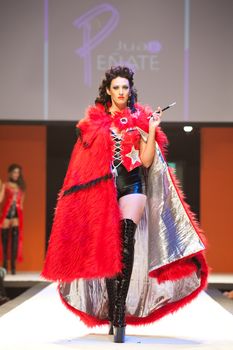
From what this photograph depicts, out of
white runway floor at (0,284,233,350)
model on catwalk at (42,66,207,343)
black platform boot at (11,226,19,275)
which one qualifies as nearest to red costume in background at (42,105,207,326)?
model on catwalk at (42,66,207,343)

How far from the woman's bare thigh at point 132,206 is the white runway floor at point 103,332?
0.54 m

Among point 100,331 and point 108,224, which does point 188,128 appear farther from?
point 108,224

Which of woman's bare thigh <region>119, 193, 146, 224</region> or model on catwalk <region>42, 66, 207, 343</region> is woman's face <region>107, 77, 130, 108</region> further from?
woman's bare thigh <region>119, 193, 146, 224</region>

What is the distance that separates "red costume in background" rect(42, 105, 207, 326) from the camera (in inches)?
119

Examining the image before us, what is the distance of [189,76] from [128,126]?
3517 millimetres

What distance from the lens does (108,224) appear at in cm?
303

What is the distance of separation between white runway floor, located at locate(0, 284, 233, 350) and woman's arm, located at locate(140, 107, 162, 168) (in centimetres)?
79

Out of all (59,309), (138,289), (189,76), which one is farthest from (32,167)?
(138,289)

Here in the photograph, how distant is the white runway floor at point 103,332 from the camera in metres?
2.98

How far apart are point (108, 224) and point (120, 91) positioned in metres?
0.60

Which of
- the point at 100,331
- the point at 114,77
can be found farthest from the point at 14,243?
the point at 114,77

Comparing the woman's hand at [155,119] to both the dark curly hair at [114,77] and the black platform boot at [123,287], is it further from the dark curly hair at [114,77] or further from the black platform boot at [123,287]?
the black platform boot at [123,287]

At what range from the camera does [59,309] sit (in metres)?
4.42

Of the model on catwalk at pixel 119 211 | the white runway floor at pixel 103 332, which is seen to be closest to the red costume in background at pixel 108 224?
the model on catwalk at pixel 119 211
